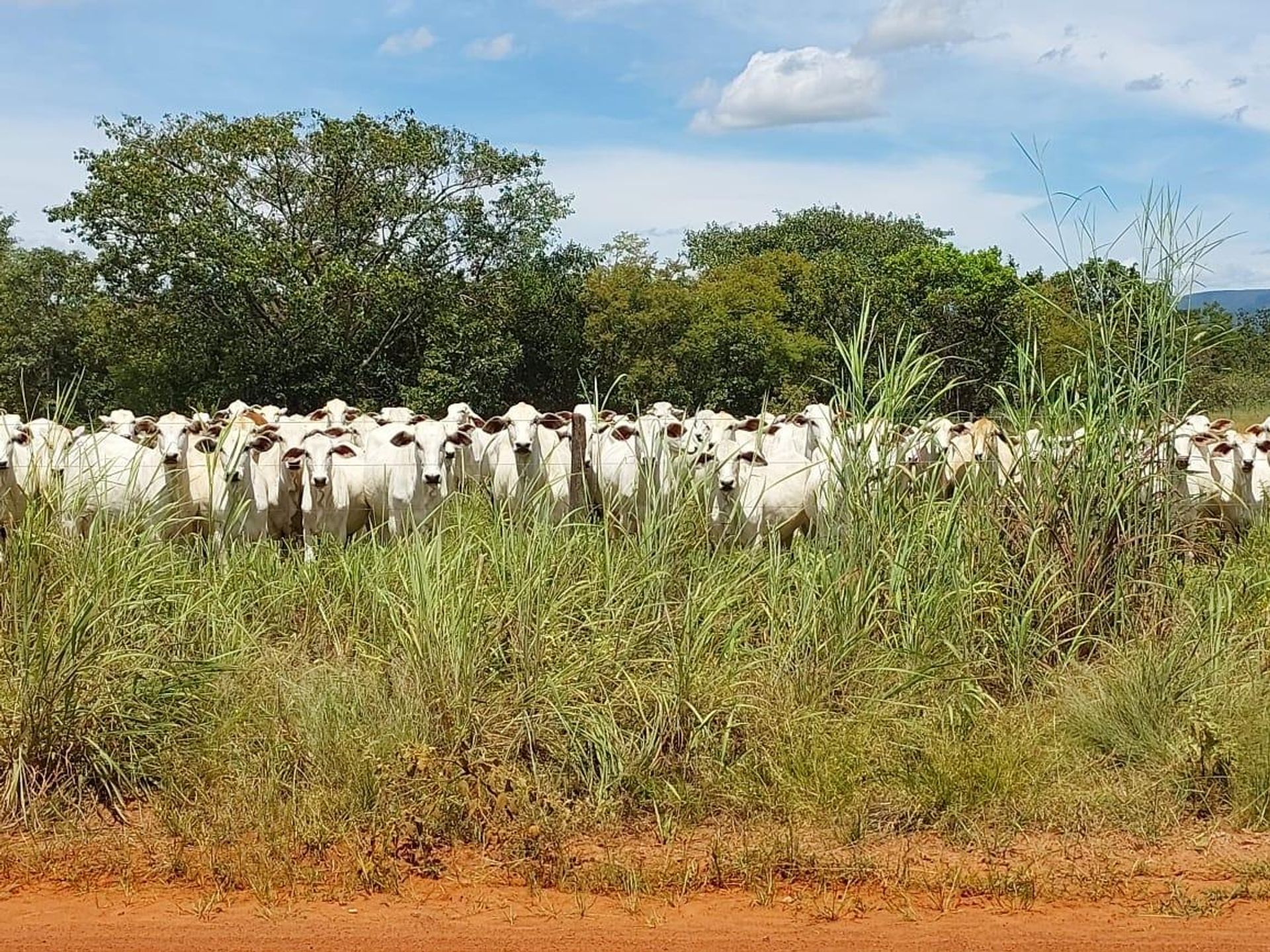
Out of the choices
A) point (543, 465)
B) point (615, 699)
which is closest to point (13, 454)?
point (543, 465)

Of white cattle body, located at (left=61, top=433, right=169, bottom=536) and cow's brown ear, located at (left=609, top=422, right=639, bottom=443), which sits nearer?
white cattle body, located at (left=61, top=433, right=169, bottom=536)

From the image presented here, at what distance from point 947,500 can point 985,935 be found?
332cm

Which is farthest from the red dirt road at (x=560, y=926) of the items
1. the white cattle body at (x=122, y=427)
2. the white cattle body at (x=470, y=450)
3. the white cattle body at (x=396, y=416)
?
the white cattle body at (x=396, y=416)

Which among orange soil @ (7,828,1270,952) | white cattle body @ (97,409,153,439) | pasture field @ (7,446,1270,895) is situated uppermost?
white cattle body @ (97,409,153,439)

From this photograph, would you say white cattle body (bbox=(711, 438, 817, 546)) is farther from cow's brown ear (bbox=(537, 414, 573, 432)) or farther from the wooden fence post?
cow's brown ear (bbox=(537, 414, 573, 432))

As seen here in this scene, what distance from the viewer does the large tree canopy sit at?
23.2 metres

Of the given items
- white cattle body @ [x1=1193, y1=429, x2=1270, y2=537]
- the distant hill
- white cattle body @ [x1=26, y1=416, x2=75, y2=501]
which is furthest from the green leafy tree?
the distant hill

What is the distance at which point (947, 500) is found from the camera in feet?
25.3

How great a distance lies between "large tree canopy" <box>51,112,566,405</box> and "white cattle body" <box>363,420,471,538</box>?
11.9 metres

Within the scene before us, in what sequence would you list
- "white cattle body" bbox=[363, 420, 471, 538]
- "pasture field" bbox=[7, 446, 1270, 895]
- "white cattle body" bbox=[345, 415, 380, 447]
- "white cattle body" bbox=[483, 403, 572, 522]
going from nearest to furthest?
"pasture field" bbox=[7, 446, 1270, 895] < "white cattle body" bbox=[363, 420, 471, 538] < "white cattle body" bbox=[483, 403, 572, 522] < "white cattle body" bbox=[345, 415, 380, 447]

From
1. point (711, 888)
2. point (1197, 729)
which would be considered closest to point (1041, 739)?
point (1197, 729)

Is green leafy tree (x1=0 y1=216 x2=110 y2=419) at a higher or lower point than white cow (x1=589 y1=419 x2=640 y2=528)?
higher

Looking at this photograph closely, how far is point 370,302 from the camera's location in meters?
24.1

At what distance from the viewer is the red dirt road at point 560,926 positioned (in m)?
4.75
